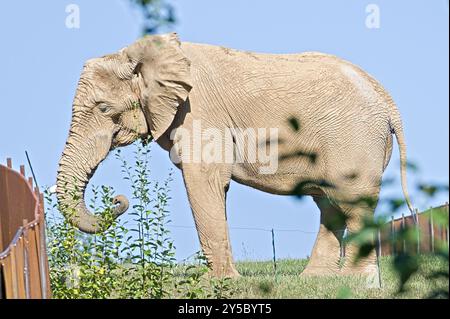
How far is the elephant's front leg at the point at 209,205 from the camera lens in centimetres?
1304

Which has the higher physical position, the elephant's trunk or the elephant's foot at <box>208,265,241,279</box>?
the elephant's trunk

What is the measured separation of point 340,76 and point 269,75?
0.68 meters

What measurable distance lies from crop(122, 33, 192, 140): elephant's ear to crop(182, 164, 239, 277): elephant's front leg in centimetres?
52

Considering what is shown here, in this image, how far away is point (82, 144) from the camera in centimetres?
1358

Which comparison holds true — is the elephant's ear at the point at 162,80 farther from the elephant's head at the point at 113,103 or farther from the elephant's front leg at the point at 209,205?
the elephant's front leg at the point at 209,205

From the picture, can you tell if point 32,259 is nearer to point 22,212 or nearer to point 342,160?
point 22,212

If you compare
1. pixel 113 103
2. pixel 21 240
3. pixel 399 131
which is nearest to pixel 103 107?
pixel 113 103

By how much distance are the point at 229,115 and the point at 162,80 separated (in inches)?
27.9

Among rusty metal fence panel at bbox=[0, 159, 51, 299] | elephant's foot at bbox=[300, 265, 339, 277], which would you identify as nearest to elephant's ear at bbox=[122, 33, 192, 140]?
elephant's foot at bbox=[300, 265, 339, 277]

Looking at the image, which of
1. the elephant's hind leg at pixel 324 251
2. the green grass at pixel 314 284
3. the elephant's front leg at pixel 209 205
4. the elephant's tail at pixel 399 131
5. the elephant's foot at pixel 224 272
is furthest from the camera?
the elephant's tail at pixel 399 131

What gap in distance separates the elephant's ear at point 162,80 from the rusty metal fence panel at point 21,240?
128 inches

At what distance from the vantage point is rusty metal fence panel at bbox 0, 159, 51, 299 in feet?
26.7

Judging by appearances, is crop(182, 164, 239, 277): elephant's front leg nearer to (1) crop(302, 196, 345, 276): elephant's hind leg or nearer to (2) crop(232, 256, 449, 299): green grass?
(2) crop(232, 256, 449, 299): green grass

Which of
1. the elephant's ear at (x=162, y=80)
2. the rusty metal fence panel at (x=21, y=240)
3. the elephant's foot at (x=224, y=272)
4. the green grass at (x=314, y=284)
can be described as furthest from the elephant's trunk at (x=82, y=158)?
the rusty metal fence panel at (x=21, y=240)
